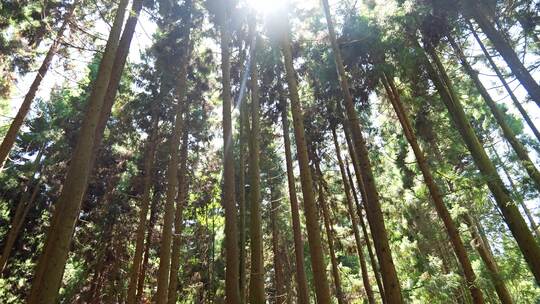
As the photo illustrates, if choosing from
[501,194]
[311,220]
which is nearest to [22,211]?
[311,220]

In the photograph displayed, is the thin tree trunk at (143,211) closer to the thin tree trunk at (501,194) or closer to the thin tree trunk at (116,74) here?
the thin tree trunk at (116,74)

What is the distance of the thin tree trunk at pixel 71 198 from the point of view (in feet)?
14.0

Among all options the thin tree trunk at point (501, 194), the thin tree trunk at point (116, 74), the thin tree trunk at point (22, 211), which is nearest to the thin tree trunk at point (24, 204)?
the thin tree trunk at point (22, 211)

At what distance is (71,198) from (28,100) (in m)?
10.2

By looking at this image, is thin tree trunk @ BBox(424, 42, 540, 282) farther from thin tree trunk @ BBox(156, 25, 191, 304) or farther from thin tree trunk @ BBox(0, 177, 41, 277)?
thin tree trunk @ BBox(0, 177, 41, 277)

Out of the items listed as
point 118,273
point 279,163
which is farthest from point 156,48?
point 118,273

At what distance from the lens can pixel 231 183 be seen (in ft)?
29.2

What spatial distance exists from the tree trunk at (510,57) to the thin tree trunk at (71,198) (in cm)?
805

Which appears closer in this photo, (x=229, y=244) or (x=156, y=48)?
(x=229, y=244)

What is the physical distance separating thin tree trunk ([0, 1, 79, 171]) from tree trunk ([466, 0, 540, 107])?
11.8 m

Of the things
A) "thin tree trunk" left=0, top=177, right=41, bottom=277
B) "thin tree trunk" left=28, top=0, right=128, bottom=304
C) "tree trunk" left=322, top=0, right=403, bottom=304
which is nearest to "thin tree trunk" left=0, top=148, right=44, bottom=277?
"thin tree trunk" left=0, top=177, right=41, bottom=277

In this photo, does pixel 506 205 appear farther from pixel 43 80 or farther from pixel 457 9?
pixel 43 80

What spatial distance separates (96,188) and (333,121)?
485 inches

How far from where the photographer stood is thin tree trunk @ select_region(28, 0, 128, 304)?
4273 millimetres
